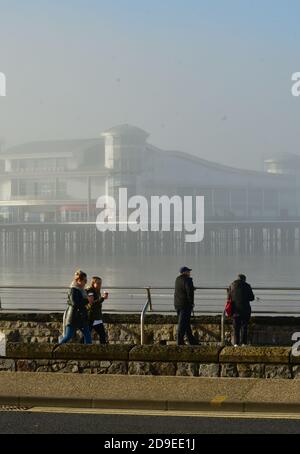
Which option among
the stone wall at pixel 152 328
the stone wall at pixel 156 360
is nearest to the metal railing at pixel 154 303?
the stone wall at pixel 152 328

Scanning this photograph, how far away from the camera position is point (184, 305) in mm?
16750

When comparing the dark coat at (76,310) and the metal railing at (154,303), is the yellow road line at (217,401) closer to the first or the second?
the dark coat at (76,310)

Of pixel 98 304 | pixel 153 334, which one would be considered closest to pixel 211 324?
pixel 153 334

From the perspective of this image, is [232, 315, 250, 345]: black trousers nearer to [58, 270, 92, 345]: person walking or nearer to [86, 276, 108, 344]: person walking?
[86, 276, 108, 344]: person walking

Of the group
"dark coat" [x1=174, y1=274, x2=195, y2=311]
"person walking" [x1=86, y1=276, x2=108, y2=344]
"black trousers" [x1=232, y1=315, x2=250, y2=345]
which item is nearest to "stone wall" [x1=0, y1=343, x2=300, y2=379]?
"person walking" [x1=86, y1=276, x2=108, y2=344]

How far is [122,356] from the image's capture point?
12.3 meters

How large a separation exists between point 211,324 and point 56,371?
17.7ft

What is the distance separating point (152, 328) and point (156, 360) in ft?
17.4

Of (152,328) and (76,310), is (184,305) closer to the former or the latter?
(152,328)

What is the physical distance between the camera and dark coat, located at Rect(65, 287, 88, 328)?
14672 millimetres

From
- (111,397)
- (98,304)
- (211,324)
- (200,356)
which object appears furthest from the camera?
(211,324)

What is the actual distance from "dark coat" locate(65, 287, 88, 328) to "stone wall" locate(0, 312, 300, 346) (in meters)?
2.87
